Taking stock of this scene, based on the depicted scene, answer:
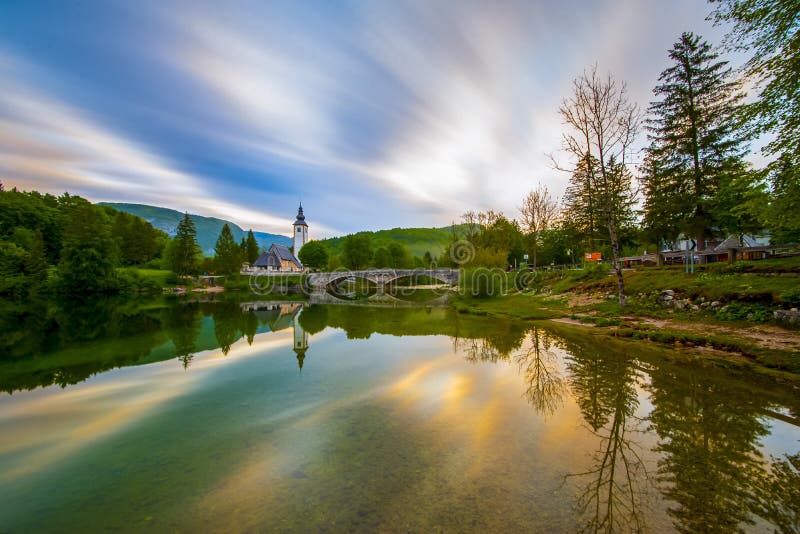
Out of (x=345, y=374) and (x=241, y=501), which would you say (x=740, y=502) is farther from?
(x=345, y=374)

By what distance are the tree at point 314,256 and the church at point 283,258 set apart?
3.52 meters

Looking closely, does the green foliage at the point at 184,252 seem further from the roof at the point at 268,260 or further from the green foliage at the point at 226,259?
the roof at the point at 268,260

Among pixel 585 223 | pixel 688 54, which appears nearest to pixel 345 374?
pixel 688 54

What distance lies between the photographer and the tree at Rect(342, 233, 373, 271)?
9575 centimetres

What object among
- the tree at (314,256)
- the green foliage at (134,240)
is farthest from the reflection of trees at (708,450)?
the tree at (314,256)

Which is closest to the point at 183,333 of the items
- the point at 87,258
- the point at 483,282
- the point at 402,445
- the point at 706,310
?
the point at 402,445

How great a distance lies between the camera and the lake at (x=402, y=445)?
4.09 m

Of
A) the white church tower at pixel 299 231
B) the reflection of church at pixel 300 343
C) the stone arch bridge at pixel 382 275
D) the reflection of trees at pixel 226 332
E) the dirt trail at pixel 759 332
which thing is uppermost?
the white church tower at pixel 299 231

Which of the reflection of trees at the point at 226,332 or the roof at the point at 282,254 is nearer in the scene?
the reflection of trees at the point at 226,332

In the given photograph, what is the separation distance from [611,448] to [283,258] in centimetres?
10653

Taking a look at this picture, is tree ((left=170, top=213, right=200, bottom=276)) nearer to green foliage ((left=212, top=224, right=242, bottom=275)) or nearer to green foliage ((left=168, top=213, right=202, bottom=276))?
green foliage ((left=168, top=213, right=202, bottom=276))

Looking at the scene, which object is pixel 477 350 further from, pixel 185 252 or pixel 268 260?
pixel 268 260

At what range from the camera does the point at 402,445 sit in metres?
5.94

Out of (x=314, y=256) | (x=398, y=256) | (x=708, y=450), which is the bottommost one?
(x=708, y=450)
